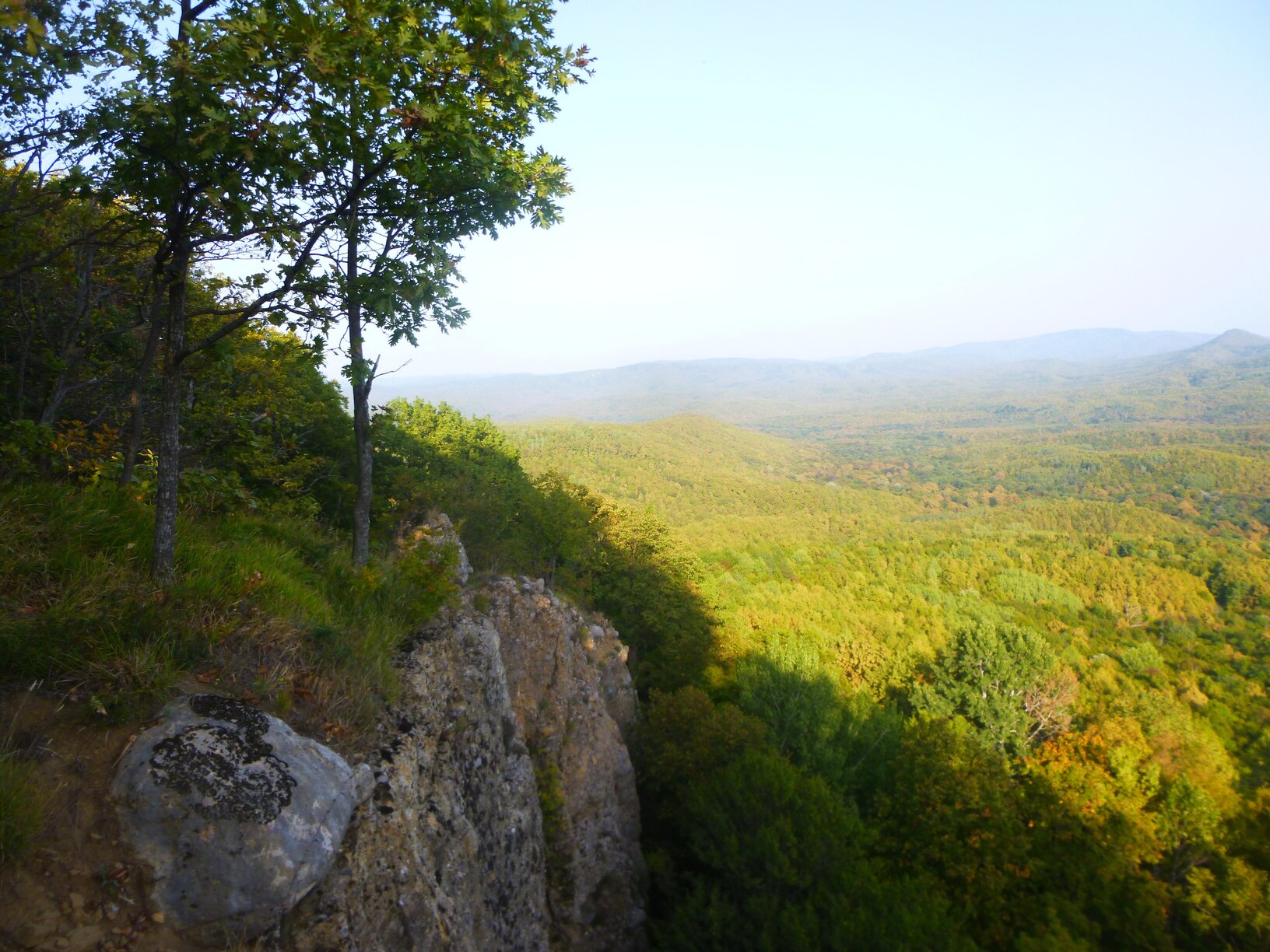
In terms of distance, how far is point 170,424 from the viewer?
486 centimetres

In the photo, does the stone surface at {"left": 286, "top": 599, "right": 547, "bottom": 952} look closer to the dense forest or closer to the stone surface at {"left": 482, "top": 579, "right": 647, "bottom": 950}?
the dense forest

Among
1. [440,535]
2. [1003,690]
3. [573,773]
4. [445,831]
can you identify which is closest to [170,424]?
[445,831]

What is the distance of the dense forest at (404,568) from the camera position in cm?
416

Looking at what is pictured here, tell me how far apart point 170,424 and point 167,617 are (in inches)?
63.5

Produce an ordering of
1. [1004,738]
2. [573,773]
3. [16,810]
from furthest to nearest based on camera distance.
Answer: [1004,738] → [573,773] → [16,810]

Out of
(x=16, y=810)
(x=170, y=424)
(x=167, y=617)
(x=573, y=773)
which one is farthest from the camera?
(x=573, y=773)

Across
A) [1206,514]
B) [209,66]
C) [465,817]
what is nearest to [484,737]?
[465,817]

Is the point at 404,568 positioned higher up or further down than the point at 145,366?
further down

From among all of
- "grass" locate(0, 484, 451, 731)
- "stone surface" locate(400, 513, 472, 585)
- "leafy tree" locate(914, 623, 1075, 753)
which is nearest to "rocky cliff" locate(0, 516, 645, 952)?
"grass" locate(0, 484, 451, 731)

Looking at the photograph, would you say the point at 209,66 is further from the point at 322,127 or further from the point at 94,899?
the point at 94,899

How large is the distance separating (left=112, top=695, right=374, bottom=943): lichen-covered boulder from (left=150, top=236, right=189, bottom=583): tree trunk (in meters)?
1.40

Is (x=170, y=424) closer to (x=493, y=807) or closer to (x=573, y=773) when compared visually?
(x=493, y=807)

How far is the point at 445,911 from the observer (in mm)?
5688

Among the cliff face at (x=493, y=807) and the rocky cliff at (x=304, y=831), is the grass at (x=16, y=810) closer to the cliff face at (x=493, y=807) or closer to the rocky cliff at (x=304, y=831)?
the rocky cliff at (x=304, y=831)
